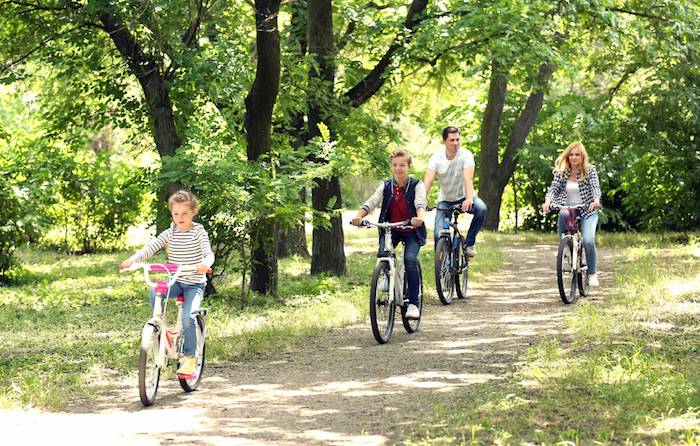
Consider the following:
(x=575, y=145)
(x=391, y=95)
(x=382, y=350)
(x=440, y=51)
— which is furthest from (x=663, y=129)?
(x=382, y=350)

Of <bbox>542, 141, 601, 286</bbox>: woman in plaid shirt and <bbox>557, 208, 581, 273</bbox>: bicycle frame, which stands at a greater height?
<bbox>542, 141, 601, 286</bbox>: woman in plaid shirt

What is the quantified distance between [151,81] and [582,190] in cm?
599

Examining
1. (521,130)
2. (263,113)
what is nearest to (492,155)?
(521,130)

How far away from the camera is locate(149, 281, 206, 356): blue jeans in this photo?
8.80 metres

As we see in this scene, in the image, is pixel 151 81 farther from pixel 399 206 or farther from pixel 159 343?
pixel 159 343

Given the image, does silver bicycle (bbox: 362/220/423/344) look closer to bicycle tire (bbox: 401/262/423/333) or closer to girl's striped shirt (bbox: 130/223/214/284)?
bicycle tire (bbox: 401/262/423/333)

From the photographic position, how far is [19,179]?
70.9ft

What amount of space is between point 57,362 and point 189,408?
8.93 ft

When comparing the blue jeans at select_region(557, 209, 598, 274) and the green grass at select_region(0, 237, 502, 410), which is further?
the blue jeans at select_region(557, 209, 598, 274)

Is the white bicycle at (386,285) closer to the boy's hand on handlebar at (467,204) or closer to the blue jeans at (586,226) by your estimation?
the boy's hand on handlebar at (467,204)

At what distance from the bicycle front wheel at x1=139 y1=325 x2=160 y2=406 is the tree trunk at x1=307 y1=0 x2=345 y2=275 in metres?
8.22

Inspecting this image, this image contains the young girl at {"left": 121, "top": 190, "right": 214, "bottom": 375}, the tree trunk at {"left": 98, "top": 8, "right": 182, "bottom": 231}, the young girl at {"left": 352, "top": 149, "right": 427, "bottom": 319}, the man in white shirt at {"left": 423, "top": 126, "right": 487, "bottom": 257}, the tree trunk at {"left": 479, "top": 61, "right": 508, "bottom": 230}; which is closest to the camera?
the young girl at {"left": 121, "top": 190, "right": 214, "bottom": 375}

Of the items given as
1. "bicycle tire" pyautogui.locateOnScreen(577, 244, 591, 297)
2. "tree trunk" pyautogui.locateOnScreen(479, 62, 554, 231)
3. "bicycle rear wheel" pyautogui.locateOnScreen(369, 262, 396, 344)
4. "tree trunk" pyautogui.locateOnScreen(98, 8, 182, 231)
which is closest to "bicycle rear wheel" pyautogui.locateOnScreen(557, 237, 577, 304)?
"bicycle tire" pyautogui.locateOnScreen(577, 244, 591, 297)

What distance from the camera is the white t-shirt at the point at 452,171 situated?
1383cm
